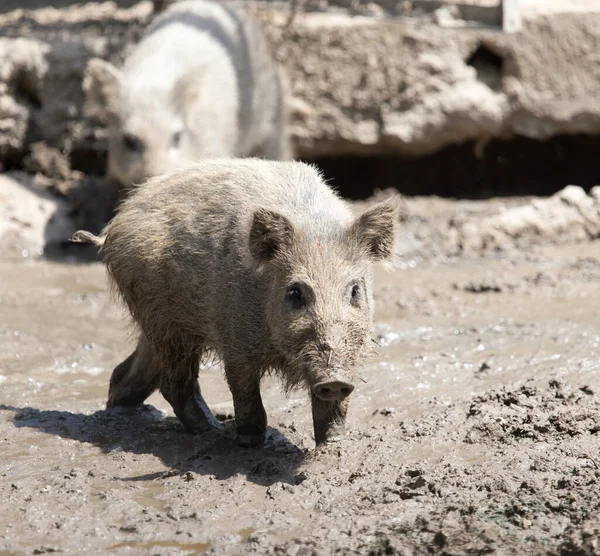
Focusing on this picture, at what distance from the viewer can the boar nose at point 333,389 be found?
168 inches

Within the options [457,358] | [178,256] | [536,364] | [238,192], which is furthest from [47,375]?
[536,364]

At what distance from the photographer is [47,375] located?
637cm

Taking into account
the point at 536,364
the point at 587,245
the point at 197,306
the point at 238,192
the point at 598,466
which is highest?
the point at 238,192

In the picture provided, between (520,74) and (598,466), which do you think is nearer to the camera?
(598,466)

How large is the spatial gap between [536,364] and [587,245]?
3245mm

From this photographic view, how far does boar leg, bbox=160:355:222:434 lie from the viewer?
5.47m

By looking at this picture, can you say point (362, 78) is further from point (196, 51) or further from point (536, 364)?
point (536, 364)

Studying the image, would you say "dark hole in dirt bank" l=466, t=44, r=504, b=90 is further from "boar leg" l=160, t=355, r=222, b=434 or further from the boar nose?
the boar nose

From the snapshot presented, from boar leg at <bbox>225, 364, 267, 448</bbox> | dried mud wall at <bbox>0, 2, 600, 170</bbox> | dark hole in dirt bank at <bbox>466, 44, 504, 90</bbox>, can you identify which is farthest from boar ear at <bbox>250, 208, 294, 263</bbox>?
dark hole in dirt bank at <bbox>466, 44, 504, 90</bbox>

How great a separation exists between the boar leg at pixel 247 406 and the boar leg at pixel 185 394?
0.49 meters

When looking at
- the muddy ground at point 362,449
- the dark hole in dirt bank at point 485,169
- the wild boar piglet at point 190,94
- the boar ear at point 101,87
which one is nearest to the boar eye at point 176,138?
the wild boar piglet at point 190,94

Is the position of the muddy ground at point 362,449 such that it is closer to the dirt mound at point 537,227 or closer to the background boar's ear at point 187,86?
the dirt mound at point 537,227

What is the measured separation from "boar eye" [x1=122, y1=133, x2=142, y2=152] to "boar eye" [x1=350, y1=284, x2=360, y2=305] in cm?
525

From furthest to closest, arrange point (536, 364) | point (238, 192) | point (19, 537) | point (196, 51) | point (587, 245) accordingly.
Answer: point (196, 51) < point (587, 245) < point (536, 364) < point (238, 192) < point (19, 537)
